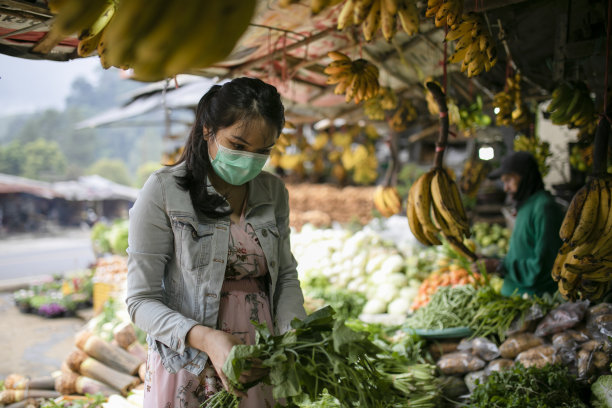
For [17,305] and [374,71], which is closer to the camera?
[374,71]

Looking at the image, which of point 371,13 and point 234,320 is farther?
point 234,320

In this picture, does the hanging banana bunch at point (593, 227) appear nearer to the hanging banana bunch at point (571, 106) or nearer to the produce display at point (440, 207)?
the produce display at point (440, 207)

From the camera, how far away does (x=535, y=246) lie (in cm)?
346

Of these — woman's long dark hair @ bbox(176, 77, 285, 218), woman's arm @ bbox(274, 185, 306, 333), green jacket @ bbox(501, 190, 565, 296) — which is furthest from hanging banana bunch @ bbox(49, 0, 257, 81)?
green jacket @ bbox(501, 190, 565, 296)

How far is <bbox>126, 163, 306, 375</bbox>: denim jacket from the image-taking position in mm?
1622

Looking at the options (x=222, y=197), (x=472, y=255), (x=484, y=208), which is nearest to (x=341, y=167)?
Result: (x=484, y=208)

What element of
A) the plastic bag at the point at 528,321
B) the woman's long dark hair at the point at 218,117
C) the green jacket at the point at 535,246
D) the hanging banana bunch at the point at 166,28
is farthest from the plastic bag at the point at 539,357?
the hanging banana bunch at the point at 166,28

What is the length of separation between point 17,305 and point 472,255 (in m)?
8.88

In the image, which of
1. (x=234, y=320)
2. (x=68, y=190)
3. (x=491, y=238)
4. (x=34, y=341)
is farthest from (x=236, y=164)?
(x=68, y=190)

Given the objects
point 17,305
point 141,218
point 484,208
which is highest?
point 141,218

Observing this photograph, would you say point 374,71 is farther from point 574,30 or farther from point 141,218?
point 141,218

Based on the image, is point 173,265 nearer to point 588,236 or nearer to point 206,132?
point 206,132

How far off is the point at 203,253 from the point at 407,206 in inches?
48.7

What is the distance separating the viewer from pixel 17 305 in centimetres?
865
